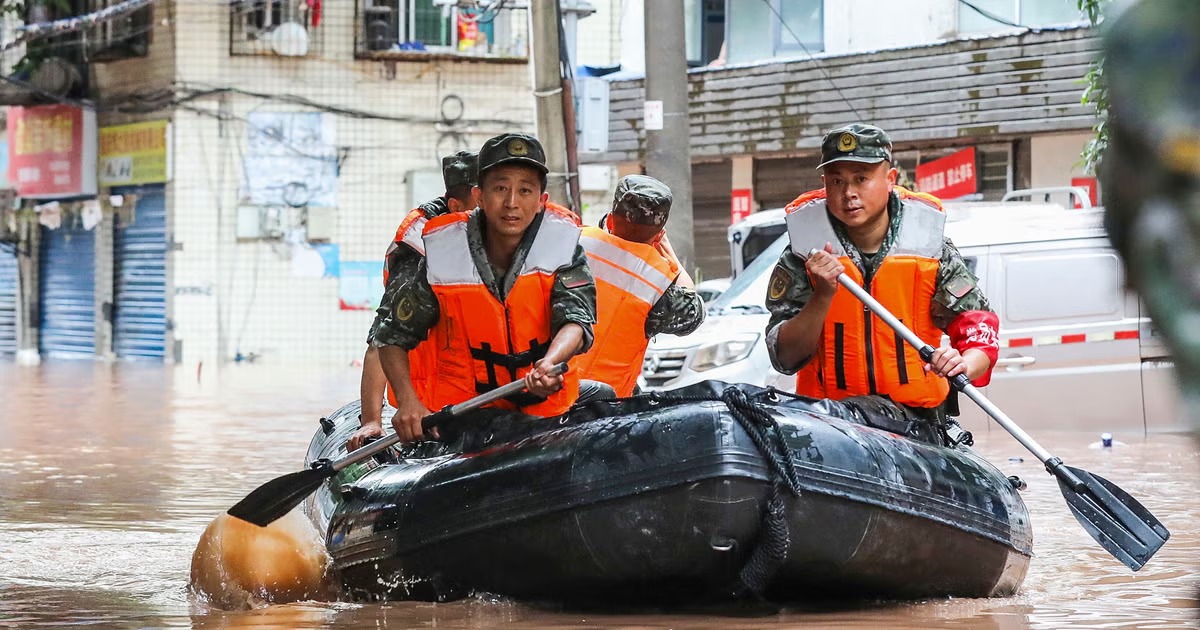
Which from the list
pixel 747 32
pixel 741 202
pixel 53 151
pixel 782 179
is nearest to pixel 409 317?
pixel 782 179

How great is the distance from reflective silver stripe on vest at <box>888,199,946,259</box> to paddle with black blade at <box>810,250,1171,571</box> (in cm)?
23

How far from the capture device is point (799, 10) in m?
20.9

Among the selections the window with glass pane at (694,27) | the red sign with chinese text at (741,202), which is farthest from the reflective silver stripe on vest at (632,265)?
the window with glass pane at (694,27)

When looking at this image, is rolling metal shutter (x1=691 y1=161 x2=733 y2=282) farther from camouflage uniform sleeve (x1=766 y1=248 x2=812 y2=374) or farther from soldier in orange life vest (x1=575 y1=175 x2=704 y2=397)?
camouflage uniform sleeve (x1=766 y1=248 x2=812 y2=374)

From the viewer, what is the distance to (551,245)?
225 inches

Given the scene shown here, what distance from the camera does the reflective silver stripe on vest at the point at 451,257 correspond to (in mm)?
5715

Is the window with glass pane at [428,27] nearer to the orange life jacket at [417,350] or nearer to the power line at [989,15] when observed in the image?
the power line at [989,15]

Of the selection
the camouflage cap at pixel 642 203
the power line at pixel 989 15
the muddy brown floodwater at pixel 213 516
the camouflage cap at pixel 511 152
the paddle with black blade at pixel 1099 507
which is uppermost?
the power line at pixel 989 15

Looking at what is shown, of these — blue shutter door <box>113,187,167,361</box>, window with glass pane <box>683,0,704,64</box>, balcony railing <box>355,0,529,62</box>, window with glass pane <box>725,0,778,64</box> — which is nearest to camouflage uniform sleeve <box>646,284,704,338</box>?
window with glass pane <box>725,0,778,64</box>

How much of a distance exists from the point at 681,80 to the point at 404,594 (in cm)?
796

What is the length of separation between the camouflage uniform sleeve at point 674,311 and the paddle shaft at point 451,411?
1.11 meters

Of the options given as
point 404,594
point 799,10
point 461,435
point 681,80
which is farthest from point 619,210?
point 799,10

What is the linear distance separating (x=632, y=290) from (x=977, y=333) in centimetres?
148

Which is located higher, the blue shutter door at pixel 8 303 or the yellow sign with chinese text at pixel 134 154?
the yellow sign with chinese text at pixel 134 154
